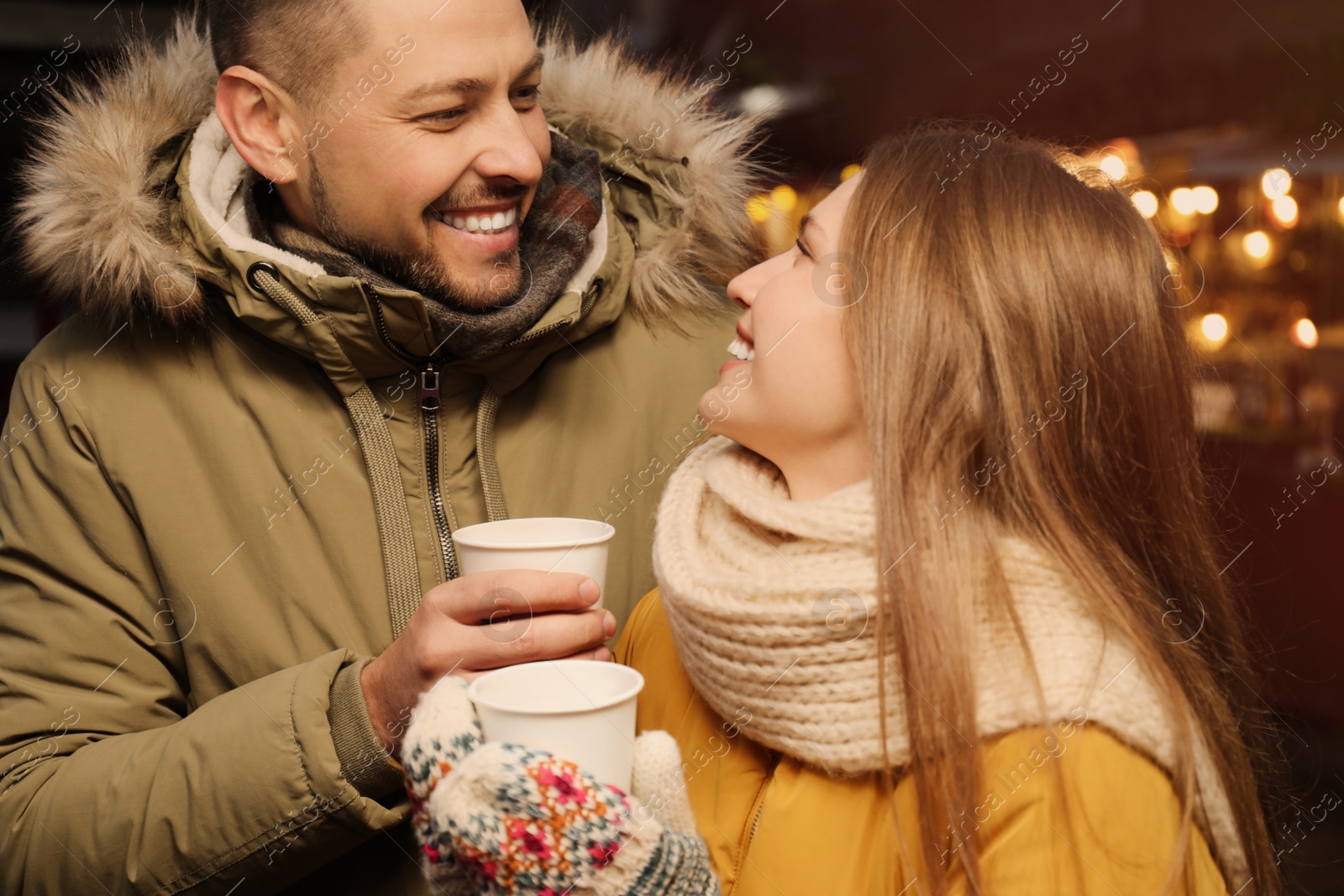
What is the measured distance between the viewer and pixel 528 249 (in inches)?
71.2

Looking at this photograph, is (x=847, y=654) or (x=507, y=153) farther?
(x=507, y=153)

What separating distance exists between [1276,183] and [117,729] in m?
3.48

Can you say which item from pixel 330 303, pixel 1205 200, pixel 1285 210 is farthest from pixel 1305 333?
pixel 330 303

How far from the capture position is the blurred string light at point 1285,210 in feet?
10.4

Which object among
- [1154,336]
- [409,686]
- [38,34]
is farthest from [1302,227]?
[38,34]

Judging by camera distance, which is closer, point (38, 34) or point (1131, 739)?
point (1131, 739)

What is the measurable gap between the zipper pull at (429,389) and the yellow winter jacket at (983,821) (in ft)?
2.14

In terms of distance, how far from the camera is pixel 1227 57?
3123mm

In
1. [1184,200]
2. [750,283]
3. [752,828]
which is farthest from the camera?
[1184,200]

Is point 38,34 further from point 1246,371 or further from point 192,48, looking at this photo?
point 1246,371

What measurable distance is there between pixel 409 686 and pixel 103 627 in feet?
1.84

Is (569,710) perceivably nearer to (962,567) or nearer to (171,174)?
(962,567)

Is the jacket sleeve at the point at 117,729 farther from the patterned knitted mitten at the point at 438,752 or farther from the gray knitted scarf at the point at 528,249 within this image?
the gray knitted scarf at the point at 528,249

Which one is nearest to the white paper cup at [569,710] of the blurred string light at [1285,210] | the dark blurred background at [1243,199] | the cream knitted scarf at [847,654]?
the cream knitted scarf at [847,654]
